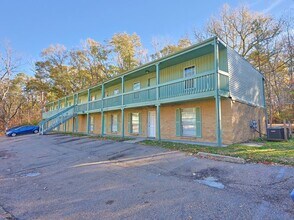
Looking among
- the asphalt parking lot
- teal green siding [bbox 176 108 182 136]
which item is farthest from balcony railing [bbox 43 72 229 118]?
the asphalt parking lot

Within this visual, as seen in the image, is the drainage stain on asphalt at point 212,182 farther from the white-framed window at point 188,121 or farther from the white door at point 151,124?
the white door at point 151,124

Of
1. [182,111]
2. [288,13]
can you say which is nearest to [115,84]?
[182,111]

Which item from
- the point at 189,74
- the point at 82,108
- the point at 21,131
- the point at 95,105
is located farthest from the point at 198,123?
the point at 21,131

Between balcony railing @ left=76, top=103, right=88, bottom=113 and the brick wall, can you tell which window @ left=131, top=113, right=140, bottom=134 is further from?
the brick wall

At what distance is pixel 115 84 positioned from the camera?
1925cm

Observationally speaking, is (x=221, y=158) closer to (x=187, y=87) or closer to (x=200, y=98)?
(x=200, y=98)

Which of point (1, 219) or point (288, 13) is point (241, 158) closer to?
point (1, 219)

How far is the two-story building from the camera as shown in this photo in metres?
9.60

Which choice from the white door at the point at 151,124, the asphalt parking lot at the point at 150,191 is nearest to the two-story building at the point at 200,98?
the white door at the point at 151,124

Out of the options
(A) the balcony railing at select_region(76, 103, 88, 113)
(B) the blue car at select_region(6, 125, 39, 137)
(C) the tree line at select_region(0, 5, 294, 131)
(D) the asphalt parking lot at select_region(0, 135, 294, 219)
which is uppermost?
(C) the tree line at select_region(0, 5, 294, 131)

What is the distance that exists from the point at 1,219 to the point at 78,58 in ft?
110

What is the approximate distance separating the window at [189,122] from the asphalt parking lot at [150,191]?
4278 millimetres

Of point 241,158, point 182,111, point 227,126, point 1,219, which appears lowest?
point 1,219

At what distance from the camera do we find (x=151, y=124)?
14.5 meters
